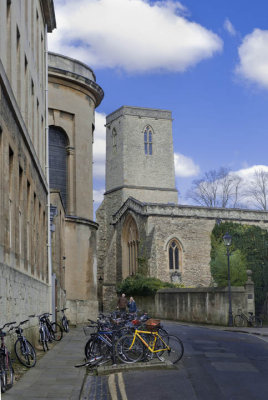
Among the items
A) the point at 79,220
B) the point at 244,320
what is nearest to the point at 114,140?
the point at 79,220

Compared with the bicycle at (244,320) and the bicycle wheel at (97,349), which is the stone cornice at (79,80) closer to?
the bicycle at (244,320)

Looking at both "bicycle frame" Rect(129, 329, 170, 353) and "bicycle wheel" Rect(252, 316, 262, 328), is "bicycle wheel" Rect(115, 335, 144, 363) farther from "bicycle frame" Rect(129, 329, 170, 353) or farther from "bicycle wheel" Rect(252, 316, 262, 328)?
"bicycle wheel" Rect(252, 316, 262, 328)

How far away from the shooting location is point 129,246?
53.9 meters

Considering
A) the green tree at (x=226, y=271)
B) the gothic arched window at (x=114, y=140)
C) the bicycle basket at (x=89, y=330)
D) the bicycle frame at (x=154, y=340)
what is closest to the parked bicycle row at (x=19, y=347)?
the bicycle basket at (x=89, y=330)

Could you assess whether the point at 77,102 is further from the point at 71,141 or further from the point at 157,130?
the point at 157,130

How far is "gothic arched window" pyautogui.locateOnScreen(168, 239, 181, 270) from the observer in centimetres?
4841

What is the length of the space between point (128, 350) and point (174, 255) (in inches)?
1433

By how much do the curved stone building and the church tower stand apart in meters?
34.6

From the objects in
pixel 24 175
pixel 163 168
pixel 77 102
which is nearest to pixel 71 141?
pixel 77 102

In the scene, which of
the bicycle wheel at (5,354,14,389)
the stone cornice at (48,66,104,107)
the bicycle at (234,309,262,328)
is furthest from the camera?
the stone cornice at (48,66,104,107)

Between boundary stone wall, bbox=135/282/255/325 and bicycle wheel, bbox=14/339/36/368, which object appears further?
boundary stone wall, bbox=135/282/255/325

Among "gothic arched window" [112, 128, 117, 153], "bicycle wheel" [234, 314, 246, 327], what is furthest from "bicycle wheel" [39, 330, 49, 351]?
"gothic arched window" [112, 128, 117, 153]

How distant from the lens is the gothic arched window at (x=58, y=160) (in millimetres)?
30625

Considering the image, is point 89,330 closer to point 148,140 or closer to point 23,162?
point 23,162
